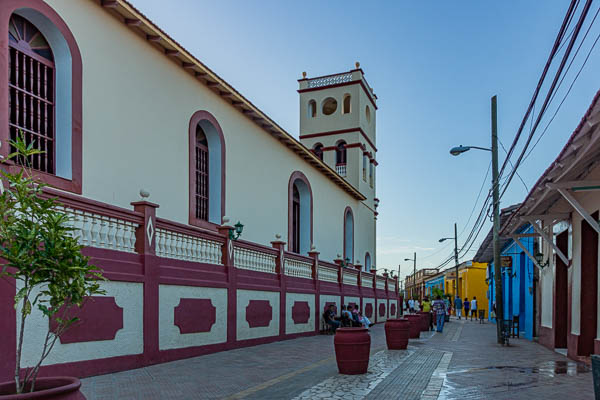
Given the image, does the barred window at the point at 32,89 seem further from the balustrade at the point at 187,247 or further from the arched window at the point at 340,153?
the arched window at the point at 340,153

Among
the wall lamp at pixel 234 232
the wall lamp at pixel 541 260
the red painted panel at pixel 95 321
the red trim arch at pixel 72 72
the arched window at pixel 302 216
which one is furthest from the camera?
the arched window at pixel 302 216

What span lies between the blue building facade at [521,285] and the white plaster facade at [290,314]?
25.1ft

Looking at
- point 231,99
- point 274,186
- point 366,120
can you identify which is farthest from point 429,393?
point 366,120

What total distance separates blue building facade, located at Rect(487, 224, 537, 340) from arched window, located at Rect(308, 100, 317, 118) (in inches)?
555

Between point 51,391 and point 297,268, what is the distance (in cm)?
1417

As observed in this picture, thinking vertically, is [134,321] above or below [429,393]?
above

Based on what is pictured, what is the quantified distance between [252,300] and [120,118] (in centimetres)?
576

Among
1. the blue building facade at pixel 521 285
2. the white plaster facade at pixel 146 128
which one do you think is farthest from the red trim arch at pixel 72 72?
the blue building facade at pixel 521 285

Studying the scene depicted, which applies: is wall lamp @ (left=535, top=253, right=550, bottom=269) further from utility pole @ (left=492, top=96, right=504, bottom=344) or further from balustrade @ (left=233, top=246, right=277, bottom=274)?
balustrade @ (left=233, top=246, right=277, bottom=274)

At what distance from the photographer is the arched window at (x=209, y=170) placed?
15.5 meters

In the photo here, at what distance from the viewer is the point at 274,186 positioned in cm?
2061

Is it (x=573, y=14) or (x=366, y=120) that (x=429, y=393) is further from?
(x=366, y=120)

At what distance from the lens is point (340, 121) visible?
3322 centimetres

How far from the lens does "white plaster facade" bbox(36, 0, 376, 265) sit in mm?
11062
